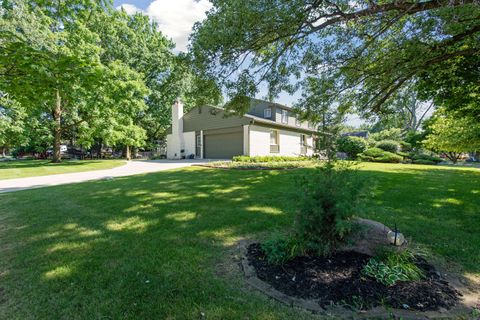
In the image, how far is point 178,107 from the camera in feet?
74.2

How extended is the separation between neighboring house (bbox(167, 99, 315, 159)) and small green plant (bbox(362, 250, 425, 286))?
49.7 ft

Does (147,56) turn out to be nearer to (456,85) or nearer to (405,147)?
(456,85)

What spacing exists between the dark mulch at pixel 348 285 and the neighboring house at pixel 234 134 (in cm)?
1508

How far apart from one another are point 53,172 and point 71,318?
550 inches

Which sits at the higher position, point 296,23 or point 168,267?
point 296,23

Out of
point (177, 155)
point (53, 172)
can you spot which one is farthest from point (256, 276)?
point (177, 155)

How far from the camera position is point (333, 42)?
6.21m

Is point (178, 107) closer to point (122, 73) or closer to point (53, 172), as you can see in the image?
point (122, 73)

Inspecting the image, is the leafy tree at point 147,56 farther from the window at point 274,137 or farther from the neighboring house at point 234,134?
the window at point 274,137

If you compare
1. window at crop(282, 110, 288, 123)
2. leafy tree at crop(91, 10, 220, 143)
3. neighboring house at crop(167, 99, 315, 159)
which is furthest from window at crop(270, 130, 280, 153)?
leafy tree at crop(91, 10, 220, 143)


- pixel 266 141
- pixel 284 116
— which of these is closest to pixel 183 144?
pixel 266 141

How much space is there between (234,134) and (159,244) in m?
16.3

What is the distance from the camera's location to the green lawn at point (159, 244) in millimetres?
2086

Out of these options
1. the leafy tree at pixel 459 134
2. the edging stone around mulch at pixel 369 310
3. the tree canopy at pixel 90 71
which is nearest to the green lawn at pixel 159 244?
the edging stone around mulch at pixel 369 310
